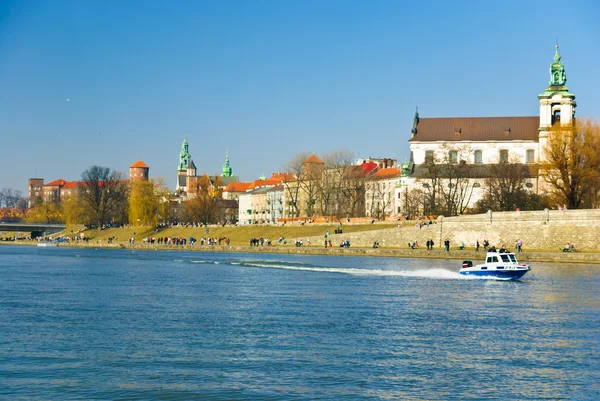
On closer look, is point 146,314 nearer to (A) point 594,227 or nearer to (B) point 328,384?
(B) point 328,384

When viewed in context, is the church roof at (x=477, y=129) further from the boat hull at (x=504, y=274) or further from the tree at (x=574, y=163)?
the boat hull at (x=504, y=274)

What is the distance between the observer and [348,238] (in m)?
104

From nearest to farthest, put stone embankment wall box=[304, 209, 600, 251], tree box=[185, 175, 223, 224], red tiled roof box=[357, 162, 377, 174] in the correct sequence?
stone embankment wall box=[304, 209, 600, 251], tree box=[185, 175, 223, 224], red tiled roof box=[357, 162, 377, 174]

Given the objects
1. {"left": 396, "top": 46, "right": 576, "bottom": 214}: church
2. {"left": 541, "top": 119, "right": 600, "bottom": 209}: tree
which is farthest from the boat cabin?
{"left": 396, "top": 46, "right": 576, "bottom": 214}: church

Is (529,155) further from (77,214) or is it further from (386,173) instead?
(77,214)

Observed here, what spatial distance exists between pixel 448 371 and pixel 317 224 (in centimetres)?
9245

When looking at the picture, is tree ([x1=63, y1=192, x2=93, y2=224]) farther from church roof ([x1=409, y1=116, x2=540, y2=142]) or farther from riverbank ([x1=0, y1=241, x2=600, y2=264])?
church roof ([x1=409, y1=116, x2=540, y2=142])

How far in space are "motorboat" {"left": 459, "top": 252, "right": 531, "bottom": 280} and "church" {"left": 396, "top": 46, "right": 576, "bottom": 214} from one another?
6741 cm

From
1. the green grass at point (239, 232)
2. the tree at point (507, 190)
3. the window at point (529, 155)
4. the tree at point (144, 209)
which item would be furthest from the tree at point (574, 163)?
the tree at point (144, 209)

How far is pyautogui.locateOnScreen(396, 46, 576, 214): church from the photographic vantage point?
130750 millimetres

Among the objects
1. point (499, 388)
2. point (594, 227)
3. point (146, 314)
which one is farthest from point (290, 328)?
point (594, 227)

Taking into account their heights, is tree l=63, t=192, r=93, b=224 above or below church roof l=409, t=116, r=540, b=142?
below

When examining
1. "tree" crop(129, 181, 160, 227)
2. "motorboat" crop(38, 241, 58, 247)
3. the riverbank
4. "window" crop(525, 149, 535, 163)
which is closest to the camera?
the riverbank

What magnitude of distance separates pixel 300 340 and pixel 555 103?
10646 cm
